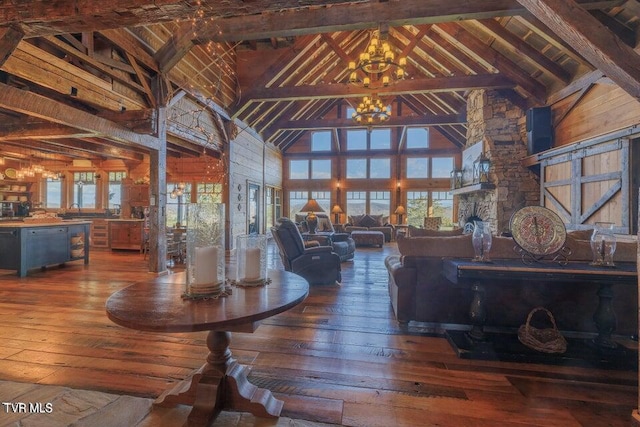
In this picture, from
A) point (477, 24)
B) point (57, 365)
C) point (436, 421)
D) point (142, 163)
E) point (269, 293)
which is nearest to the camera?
point (269, 293)

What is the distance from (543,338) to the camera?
7.95ft

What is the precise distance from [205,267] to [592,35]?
3.66 metres

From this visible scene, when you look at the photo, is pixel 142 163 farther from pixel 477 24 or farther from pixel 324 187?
pixel 477 24

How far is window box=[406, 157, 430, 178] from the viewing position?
12.5 metres

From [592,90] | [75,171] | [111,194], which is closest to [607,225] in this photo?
[592,90]

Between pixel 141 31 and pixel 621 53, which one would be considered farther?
pixel 141 31

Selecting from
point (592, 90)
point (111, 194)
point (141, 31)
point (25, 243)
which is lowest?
point (25, 243)

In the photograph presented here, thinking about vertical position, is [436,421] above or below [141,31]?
below

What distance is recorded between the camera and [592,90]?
196 inches

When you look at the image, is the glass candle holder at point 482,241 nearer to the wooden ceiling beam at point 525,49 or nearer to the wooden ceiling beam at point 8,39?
the wooden ceiling beam at point 8,39

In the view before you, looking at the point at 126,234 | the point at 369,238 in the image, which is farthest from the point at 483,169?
the point at 126,234

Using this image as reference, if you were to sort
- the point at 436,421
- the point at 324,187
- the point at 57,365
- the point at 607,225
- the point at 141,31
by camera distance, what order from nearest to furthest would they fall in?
the point at 436,421 < the point at 57,365 < the point at 607,225 < the point at 141,31 < the point at 324,187

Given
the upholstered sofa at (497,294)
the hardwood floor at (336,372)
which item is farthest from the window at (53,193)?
the upholstered sofa at (497,294)

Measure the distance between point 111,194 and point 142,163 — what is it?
1736 mm
